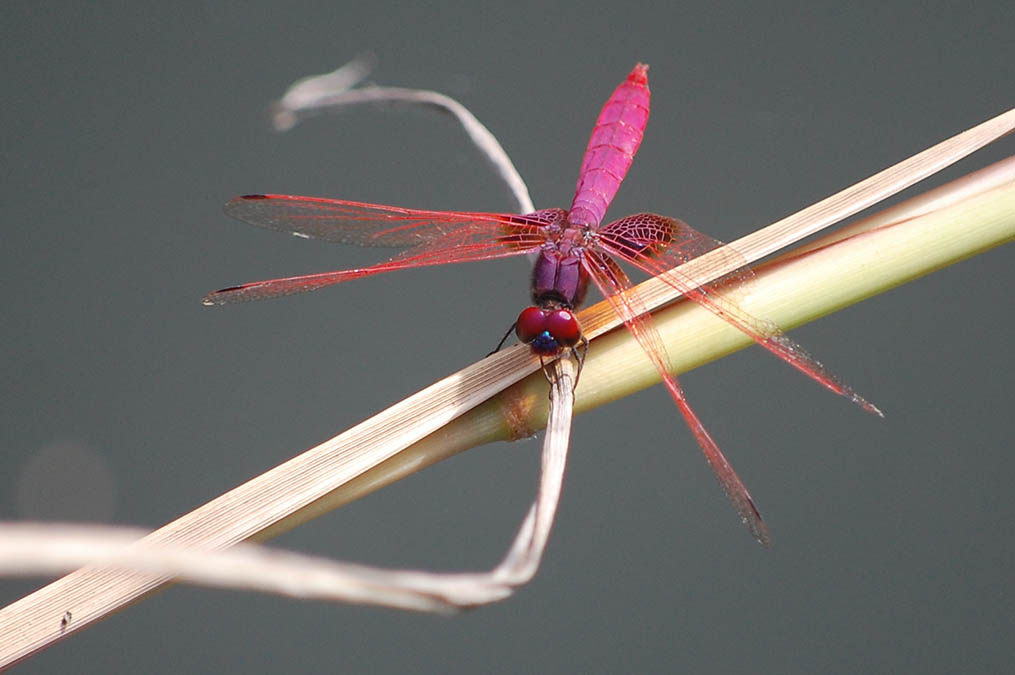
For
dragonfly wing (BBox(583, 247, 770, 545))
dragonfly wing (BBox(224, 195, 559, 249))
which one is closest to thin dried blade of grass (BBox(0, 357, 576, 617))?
dragonfly wing (BBox(583, 247, 770, 545))

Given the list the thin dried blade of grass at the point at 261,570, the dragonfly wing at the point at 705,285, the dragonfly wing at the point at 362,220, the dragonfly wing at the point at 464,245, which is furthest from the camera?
the dragonfly wing at the point at 362,220

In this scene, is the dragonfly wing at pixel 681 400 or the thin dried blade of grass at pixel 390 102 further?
the thin dried blade of grass at pixel 390 102

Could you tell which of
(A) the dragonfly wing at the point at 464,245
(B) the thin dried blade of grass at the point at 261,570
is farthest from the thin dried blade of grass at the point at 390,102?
(B) the thin dried blade of grass at the point at 261,570

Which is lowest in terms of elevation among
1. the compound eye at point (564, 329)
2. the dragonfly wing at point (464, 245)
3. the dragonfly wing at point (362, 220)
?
the compound eye at point (564, 329)

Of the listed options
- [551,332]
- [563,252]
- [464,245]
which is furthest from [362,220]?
[551,332]

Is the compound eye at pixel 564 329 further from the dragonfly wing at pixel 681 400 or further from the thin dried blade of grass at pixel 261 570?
the thin dried blade of grass at pixel 261 570

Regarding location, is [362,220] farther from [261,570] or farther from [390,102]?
[261,570]
